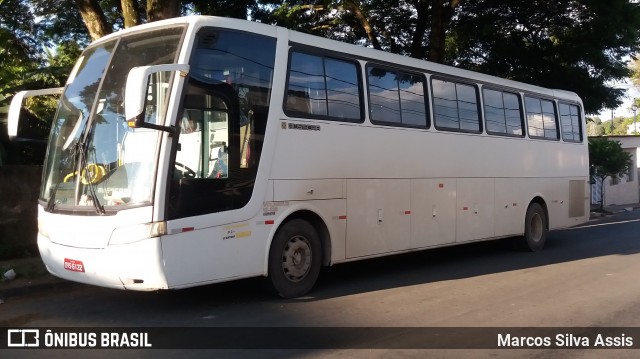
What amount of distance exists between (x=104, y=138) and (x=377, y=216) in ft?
13.3

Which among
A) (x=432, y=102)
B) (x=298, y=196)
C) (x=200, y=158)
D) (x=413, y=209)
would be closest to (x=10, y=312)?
(x=200, y=158)

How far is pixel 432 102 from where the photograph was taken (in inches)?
382

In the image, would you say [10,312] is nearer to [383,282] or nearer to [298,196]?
[298,196]

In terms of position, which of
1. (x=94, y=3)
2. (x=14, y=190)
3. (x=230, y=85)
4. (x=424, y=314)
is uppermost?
(x=94, y=3)

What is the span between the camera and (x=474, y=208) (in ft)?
34.9

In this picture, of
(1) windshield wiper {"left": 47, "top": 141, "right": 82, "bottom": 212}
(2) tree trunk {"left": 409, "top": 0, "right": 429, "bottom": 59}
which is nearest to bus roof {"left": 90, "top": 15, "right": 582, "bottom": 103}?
(1) windshield wiper {"left": 47, "top": 141, "right": 82, "bottom": 212}

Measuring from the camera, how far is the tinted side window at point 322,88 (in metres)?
7.55

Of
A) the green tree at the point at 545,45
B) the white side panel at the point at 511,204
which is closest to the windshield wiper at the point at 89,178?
the white side panel at the point at 511,204

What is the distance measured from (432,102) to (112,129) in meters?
5.38

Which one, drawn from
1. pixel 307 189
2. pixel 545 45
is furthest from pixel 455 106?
pixel 545 45

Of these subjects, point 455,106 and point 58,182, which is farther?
point 455,106

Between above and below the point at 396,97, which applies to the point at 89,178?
below

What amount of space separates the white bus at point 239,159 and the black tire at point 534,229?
2.95 meters

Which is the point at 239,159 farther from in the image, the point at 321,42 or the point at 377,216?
the point at 377,216
